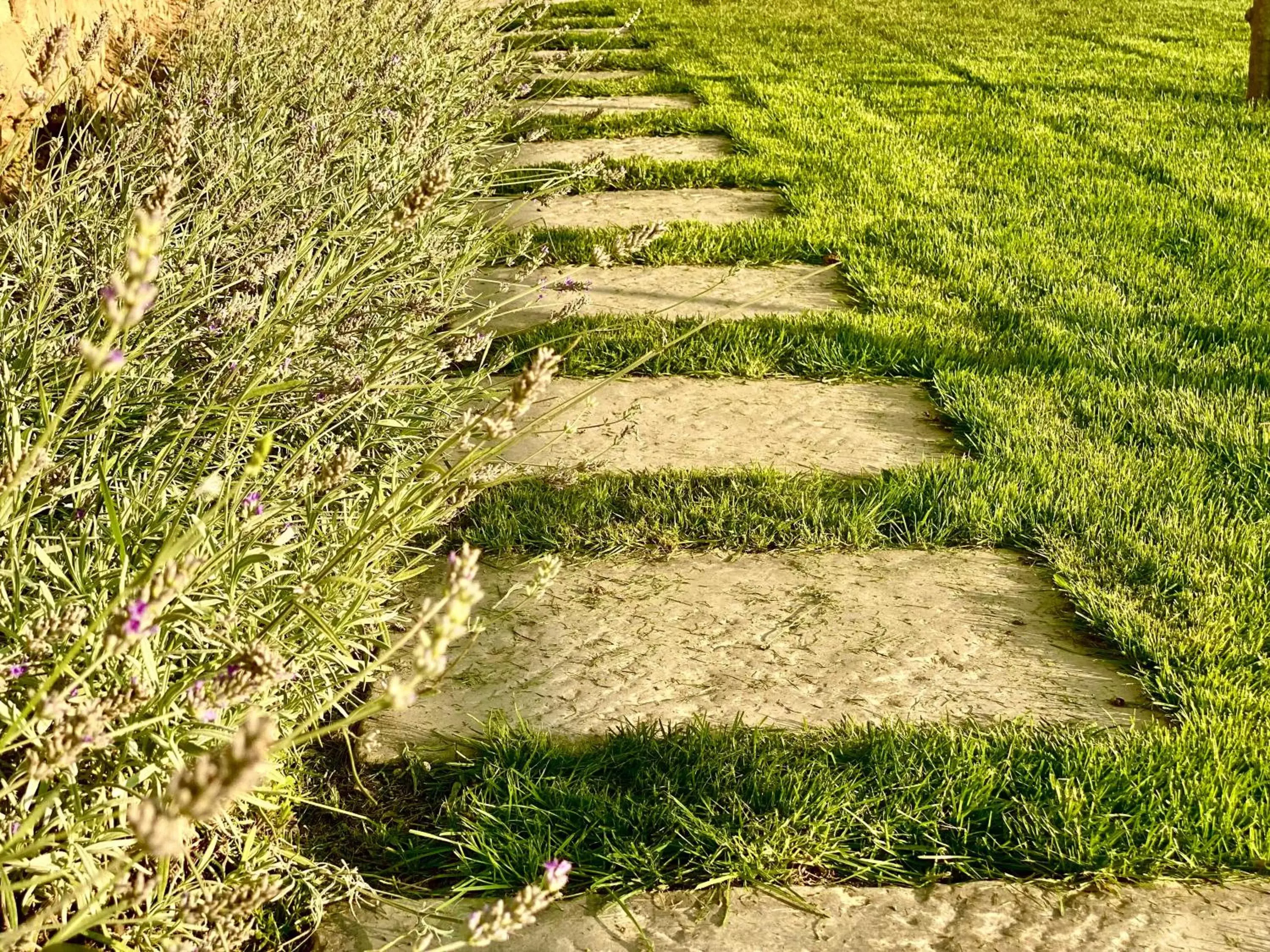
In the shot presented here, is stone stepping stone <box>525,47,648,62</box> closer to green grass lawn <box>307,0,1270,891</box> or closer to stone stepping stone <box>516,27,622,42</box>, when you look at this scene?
stone stepping stone <box>516,27,622,42</box>

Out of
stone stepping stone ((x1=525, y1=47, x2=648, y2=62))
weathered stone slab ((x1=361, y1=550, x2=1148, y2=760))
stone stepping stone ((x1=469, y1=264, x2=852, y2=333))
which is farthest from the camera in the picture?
stone stepping stone ((x1=525, y1=47, x2=648, y2=62))

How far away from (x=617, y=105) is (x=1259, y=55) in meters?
3.17

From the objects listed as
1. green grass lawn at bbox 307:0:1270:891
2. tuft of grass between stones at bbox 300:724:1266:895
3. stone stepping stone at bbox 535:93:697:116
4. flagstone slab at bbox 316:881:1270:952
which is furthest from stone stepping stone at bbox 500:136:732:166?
flagstone slab at bbox 316:881:1270:952

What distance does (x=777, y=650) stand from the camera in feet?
6.63

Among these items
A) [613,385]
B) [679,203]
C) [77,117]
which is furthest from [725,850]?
[679,203]

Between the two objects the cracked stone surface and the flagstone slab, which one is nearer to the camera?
the flagstone slab

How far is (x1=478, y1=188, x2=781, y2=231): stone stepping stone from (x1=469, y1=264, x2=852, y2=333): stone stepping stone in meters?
0.37

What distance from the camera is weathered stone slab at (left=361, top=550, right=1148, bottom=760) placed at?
188 cm

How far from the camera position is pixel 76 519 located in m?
1.66

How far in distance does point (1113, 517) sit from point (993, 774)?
890 mm

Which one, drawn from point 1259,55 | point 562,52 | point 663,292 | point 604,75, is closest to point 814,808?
point 663,292

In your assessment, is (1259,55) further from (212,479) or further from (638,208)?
(212,479)

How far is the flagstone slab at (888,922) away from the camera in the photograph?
1.46 meters

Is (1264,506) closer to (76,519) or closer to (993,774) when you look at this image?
(993,774)
